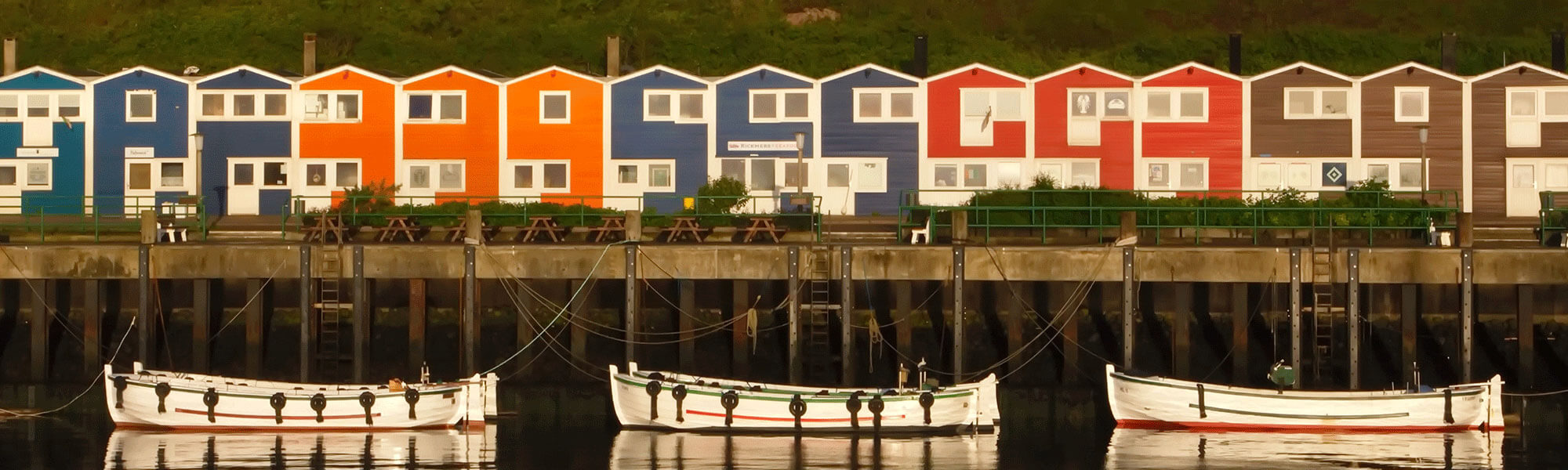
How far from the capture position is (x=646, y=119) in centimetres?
5947

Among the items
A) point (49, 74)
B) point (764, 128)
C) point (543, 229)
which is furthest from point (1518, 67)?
point (49, 74)

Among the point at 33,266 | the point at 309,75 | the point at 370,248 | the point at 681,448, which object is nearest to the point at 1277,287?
the point at 681,448

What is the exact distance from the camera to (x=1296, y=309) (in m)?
39.6

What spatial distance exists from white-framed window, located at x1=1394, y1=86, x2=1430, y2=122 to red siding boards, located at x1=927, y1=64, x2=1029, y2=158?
11148mm

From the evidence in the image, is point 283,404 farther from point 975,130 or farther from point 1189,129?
point 1189,129

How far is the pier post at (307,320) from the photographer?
4050cm

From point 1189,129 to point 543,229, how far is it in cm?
2260

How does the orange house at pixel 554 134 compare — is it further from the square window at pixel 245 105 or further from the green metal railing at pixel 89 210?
the green metal railing at pixel 89 210

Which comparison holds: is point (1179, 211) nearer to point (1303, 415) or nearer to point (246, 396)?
point (1303, 415)

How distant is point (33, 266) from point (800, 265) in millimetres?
16505

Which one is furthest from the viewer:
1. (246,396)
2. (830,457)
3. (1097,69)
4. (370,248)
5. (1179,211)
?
(1097,69)

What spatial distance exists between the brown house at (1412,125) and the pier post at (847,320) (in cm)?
2422

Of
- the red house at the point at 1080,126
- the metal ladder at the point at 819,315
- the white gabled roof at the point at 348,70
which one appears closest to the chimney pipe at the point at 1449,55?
the red house at the point at 1080,126

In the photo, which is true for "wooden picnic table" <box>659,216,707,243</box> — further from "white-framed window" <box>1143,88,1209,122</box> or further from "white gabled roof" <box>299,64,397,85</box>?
"white-framed window" <box>1143,88,1209,122</box>
